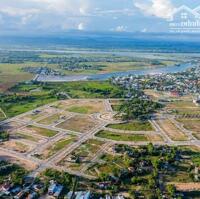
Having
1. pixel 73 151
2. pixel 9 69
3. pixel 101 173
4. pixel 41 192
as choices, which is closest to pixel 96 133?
pixel 73 151

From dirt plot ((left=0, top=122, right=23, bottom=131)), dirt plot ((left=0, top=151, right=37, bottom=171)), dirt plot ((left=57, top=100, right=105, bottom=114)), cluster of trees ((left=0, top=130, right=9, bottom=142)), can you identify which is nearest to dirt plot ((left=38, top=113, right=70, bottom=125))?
dirt plot ((left=57, top=100, right=105, bottom=114))

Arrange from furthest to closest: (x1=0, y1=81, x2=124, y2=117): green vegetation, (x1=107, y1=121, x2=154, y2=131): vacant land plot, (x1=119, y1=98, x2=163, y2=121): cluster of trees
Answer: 1. (x1=0, y1=81, x2=124, y2=117): green vegetation
2. (x1=119, y1=98, x2=163, y2=121): cluster of trees
3. (x1=107, y1=121, x2=154, y2=131): vacant land plot

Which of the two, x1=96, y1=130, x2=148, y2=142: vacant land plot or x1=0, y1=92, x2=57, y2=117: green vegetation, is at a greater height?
x1=0, y1=92, x2=57, y2=117: green vegetation

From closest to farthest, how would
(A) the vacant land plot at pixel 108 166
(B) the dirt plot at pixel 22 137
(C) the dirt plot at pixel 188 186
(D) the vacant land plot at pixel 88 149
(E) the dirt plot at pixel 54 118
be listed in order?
(C) the dirt plot at pixel 188 186 → (A) the vacant land plot at pixel 108 166 → (D) the vacant land plot at pixel 88 149 → (B) the dirt plot at pixel 22 137 → (E) the dirt plot at pixel 54 118

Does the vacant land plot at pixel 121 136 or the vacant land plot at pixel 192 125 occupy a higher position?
the vacant land plot at pixel 121 136

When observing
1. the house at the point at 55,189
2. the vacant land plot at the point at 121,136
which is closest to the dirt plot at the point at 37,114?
the vacant land plot at the point at 121,136

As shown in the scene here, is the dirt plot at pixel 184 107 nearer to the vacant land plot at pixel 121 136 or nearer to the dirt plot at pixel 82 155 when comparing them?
the vacant land plot at pixel 121 136

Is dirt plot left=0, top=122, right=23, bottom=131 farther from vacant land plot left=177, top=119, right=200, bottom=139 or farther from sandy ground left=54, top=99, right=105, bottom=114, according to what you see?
vacant land plot left=177, top=119, right=200, bottom=139

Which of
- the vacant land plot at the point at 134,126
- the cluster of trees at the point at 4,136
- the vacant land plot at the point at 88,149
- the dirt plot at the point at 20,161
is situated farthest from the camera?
the vacant land plot at the point at 134,126
